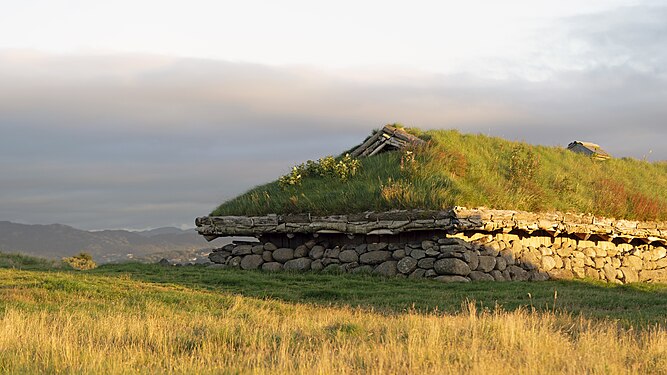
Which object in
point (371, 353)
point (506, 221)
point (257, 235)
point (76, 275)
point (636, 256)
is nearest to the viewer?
point (371, 353)

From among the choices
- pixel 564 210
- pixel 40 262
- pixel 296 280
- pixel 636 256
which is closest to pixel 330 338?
pixel 296 280

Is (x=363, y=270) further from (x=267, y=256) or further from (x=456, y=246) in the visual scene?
(x=267, y=256)

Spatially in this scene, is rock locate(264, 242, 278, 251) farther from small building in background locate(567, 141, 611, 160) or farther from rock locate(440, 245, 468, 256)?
small building in background locate(567, 141, 611, 160)

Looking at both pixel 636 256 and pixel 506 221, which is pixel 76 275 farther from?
pixel 636 256

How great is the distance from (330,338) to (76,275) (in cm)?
1366

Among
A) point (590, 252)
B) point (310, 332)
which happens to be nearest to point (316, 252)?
point (590, 252)

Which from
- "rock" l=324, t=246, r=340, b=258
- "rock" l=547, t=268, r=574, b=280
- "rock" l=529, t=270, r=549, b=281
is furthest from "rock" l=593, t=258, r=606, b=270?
"rock" l=324, t=246, r=340, b=258

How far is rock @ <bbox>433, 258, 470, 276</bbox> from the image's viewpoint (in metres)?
24.0

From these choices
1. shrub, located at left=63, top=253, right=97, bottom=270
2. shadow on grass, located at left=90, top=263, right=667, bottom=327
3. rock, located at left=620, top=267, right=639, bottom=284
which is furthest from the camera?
shrub, located at left=63, top=253, right=97, bottom=270

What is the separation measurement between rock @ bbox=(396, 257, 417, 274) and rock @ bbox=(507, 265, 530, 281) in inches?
133

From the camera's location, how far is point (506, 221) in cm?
2530

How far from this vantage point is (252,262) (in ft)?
92.8

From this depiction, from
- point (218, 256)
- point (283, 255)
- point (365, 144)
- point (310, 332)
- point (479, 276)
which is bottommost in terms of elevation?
point (310, 332)

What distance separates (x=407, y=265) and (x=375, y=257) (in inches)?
54.6
